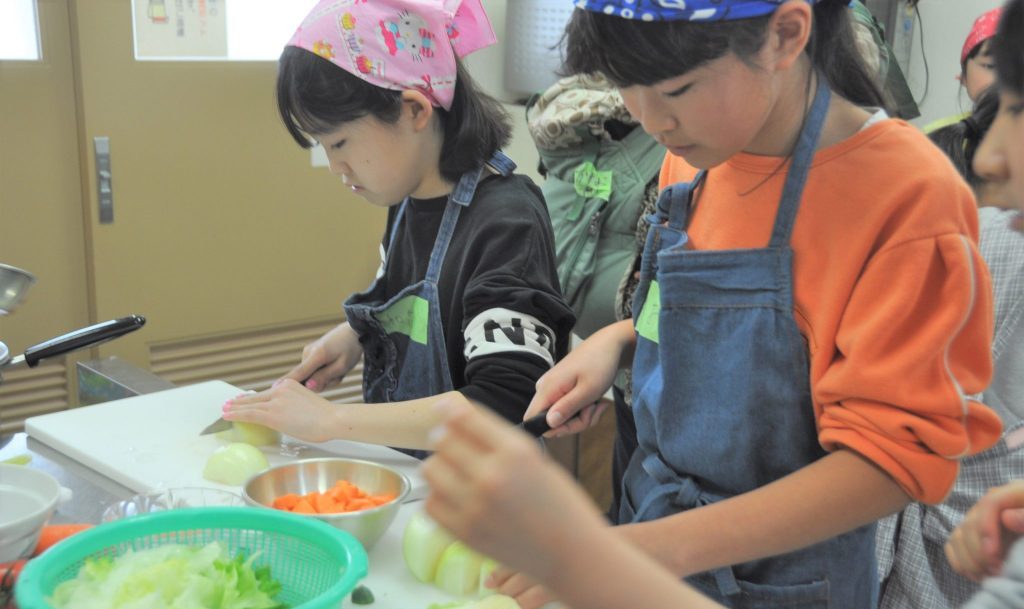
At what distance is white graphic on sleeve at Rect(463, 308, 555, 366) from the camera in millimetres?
1343

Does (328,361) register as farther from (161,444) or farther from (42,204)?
(42,204)

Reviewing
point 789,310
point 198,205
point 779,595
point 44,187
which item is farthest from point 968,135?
point 44,187

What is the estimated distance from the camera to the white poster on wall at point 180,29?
9.07 feet

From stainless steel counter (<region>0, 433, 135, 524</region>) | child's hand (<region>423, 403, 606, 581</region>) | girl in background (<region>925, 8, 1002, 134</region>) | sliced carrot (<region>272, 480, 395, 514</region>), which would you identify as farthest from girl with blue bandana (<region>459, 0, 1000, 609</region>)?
girl in background (<region>925, 8, 1002, 134</region>)

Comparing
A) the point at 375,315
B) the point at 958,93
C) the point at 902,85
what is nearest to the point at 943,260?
the point at 375,315

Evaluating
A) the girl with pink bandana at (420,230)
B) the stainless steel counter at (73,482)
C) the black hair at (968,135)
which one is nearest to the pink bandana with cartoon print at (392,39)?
the girl with pink bandana at (420,230)

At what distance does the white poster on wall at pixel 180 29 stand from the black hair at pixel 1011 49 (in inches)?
96.4

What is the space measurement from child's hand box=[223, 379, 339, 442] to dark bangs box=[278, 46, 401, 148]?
365mm

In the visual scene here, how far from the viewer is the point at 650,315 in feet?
3.67

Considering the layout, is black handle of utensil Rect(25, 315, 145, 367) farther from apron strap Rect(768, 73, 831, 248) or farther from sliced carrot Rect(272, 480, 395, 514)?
apron strap Rect(768, 73, 831, 248)

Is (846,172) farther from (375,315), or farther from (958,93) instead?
(958,93)

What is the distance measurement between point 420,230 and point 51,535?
76 centimetres

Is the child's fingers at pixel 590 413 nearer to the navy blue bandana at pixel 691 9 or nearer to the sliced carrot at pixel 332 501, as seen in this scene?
the sliced carrot at pixel 332 501

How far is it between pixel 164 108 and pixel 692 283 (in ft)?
7.11
